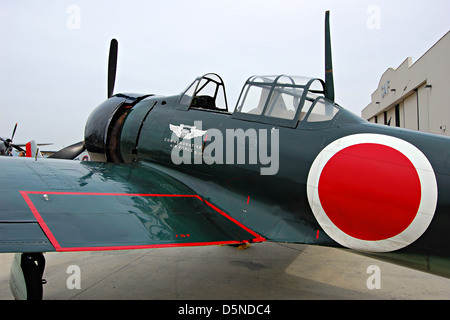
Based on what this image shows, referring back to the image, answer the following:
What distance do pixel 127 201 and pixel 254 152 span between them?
4.67 feet

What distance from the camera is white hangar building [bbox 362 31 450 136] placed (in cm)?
1547

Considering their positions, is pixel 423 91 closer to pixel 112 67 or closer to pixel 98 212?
pixel 112 67

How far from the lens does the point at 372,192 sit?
8.73 feet

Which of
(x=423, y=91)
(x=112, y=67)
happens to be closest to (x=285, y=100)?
(x=112, y=67)

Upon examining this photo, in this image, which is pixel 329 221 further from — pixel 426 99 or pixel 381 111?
pixel 381 111

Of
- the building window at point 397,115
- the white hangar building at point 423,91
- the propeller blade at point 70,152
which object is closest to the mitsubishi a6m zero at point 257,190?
the propeller blade at point 70,152

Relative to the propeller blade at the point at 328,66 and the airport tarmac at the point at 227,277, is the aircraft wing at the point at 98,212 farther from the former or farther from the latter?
the propeller blade at the point at 328,66

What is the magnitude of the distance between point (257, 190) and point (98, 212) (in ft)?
5.14

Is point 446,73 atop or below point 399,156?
atop

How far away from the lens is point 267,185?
330cm

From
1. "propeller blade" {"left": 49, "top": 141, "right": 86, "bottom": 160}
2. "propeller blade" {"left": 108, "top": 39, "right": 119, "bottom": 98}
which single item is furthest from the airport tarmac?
"propeller blade" {"left": 108, "top": 39, "right": 119, "bottom": 98}

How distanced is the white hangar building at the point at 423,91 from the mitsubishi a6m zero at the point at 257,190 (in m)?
13.9

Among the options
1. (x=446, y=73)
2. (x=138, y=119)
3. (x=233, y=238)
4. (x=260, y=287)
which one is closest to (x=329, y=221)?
(x=233, y=238)

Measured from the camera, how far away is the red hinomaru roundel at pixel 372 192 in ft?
8.25
